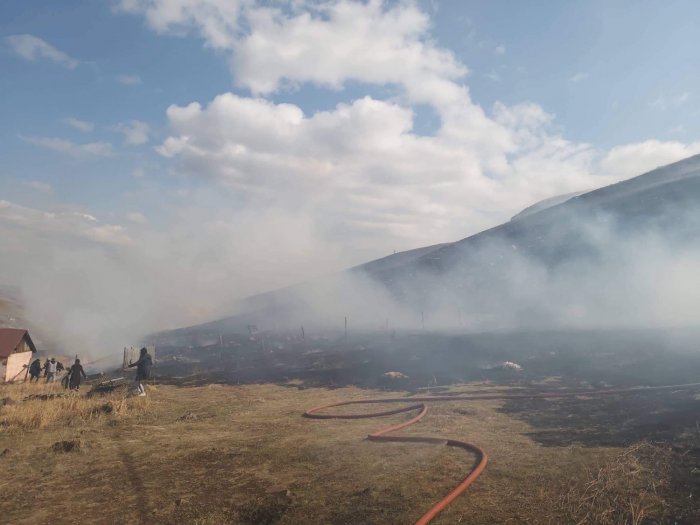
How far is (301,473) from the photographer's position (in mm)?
7352

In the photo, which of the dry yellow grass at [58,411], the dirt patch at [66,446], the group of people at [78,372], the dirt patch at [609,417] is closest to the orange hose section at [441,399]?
the dirt patch at [609,417]

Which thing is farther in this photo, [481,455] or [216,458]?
[216,458]

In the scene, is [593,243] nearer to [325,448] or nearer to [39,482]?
[325,448]

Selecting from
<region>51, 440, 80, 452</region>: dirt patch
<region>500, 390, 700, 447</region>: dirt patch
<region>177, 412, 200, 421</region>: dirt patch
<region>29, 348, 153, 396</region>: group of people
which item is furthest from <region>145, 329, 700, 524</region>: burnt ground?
<region>51, 440, 80, 452</region>: dirt patch

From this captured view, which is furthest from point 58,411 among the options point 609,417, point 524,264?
point 524,264

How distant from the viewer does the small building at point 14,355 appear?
73.4 ft

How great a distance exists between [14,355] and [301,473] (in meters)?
23.7

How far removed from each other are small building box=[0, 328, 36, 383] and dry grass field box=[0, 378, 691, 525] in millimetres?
13742

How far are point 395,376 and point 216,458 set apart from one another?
1166cm

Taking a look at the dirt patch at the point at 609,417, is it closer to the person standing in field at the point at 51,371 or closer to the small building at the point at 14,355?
the person standing in field at the point at 51,371

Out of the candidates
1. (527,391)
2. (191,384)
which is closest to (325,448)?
(527,391)

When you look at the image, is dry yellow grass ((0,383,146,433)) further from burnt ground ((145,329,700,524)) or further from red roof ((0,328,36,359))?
red roof ((0,328,36,359))

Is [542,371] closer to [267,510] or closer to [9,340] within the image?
[267,510]

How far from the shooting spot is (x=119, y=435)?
1045 centimetres
